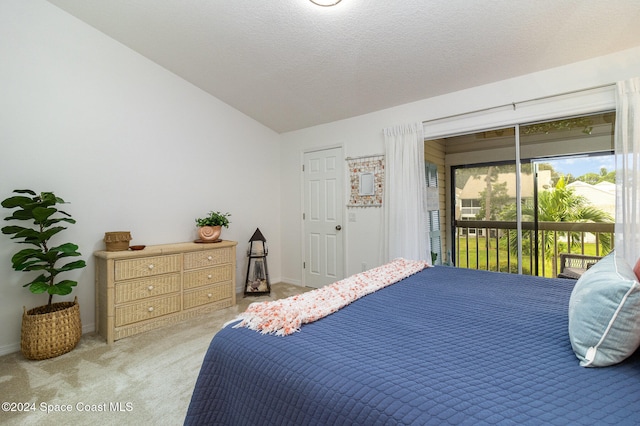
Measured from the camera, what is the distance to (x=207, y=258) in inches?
133

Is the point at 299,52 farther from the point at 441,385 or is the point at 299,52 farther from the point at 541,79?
the point at 441,385

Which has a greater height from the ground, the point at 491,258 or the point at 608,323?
the point at 608,323

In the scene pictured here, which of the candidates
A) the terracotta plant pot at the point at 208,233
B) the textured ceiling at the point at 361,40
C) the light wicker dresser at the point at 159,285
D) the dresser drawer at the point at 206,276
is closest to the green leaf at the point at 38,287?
the light wicker dresser at the point at 159,285

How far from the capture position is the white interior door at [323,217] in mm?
4180

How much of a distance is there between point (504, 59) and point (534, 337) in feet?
8.01

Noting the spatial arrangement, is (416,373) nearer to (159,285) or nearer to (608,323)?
(608,323)

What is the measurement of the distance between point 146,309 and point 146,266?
0.41 metres

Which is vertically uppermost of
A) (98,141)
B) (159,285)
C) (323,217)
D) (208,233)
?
(98,141)

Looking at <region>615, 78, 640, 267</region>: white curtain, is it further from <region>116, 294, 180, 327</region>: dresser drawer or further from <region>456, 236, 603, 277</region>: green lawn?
<region>116, 294, 180, 327</region>: dresser drawer

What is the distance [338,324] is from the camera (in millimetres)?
1253

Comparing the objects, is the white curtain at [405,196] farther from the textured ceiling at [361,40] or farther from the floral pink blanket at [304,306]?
the floral pink blanket at [304,306]

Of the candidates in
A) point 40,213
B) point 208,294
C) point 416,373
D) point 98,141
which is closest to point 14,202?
point 40,213

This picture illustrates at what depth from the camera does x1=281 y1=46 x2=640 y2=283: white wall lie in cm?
250

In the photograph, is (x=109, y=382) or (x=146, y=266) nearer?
(x=109, y=382)
